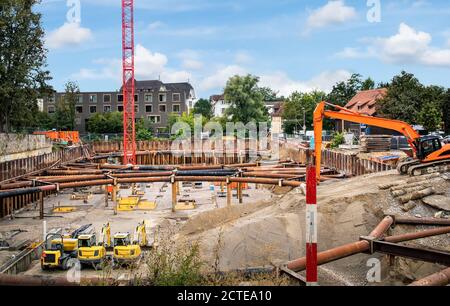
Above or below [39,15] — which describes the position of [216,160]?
below

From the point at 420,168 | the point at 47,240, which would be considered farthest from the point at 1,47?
the point at 420,168

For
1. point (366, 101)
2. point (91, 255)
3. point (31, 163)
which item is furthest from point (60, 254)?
point (366, 101)

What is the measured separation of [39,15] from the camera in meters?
47.4

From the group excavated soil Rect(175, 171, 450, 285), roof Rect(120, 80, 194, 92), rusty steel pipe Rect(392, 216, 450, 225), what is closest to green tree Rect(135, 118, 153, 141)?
roof Rect(120, 80, 194, 92)

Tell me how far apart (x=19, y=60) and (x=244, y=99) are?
1817 inches

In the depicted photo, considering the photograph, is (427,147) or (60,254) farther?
(427,147)

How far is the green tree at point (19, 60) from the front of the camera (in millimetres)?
44350

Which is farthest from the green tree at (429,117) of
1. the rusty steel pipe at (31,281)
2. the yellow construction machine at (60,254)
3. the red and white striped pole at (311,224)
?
the rusty steel pipe at (31,281)

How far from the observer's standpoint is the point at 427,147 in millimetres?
20109

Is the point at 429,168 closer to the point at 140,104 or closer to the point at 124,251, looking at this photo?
the point at 124,251

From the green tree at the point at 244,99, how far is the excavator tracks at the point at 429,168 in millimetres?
66712
